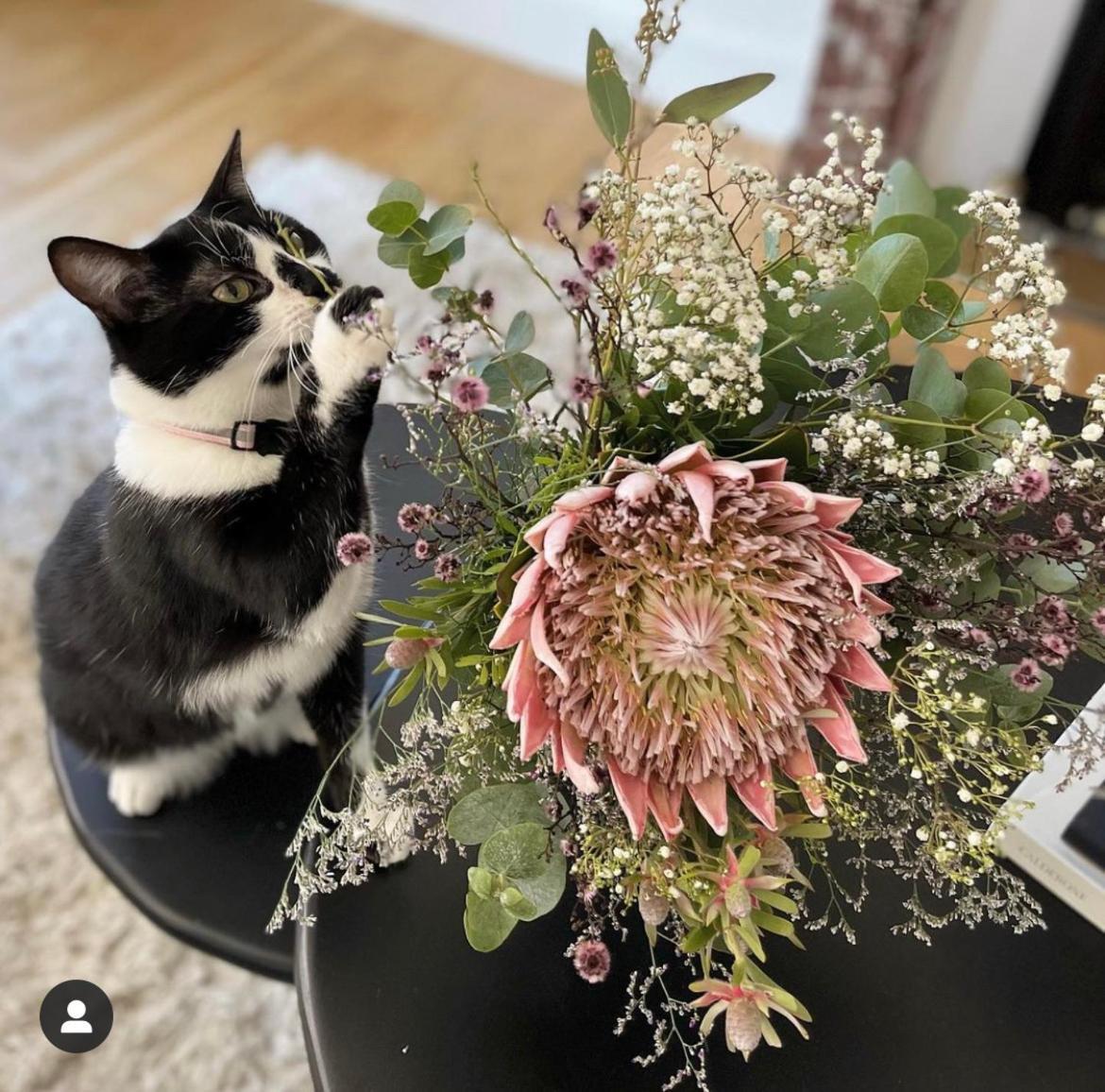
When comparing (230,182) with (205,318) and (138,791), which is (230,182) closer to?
(205,318)

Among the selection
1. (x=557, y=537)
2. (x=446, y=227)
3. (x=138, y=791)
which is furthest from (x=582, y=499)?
(x=138, y=791)

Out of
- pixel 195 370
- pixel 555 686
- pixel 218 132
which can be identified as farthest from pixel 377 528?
pixel 218 132

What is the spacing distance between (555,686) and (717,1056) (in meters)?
0.35

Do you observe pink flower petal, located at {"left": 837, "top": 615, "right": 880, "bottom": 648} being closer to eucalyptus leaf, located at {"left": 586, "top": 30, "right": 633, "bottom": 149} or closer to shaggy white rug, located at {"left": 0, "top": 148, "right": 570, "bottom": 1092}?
eucalyptus leaf, located at {"left": 586, "top": 30, "right": 633, "bottom": 149}

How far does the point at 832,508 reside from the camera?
48 cm

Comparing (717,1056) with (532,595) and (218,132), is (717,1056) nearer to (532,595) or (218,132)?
(532,595)

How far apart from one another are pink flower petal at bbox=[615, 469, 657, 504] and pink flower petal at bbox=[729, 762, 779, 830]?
0.50 feet

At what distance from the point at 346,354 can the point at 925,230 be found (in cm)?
39

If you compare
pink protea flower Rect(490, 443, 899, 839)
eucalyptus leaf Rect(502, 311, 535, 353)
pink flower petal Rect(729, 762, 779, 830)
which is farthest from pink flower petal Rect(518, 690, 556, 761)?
eucalyptus leaf Rect(502, 311, 535, 353)

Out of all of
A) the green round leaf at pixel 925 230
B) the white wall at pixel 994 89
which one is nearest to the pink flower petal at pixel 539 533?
the green round leaf at pixel 925 230

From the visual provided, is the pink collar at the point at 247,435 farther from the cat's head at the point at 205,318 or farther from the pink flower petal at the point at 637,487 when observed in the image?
the pink flower petal at the point at 637,487

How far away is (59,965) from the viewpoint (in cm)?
118

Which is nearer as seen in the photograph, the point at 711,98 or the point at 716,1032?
the point at 711,98

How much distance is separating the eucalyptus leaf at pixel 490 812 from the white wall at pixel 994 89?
71.2 inches
